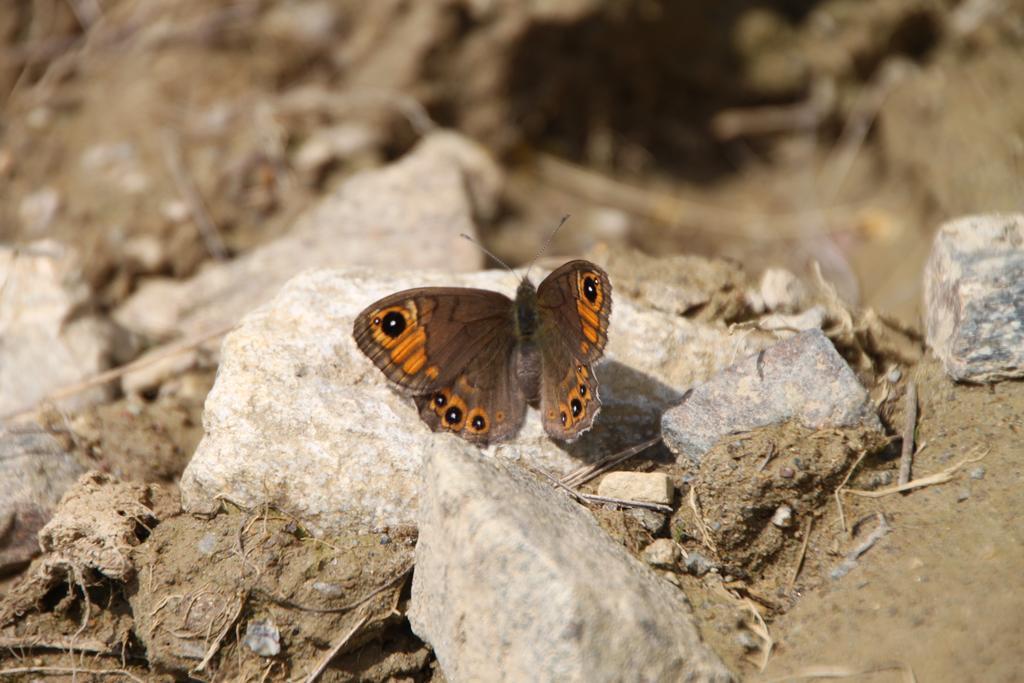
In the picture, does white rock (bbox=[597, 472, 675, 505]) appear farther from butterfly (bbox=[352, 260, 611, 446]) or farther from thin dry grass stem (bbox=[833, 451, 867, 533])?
thin dry grass stem (bbox=[833, 451, 867, 533])

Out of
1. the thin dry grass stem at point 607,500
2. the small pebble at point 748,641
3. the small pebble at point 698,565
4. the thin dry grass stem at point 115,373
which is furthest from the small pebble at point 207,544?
the small pebble at point 748,641

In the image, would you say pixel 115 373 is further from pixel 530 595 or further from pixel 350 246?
pixel 530 595

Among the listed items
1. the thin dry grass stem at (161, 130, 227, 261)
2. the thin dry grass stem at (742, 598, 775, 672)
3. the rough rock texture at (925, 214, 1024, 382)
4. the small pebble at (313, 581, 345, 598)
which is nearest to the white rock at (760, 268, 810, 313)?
the rough rock texture at (925, 214, 1024, 382)

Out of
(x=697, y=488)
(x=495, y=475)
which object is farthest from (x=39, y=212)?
(x=697, y=488)

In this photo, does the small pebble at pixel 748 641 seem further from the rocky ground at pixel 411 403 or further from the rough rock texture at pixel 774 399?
the rough rock texture at pixel 774 399

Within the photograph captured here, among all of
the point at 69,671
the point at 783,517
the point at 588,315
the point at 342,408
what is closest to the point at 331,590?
the point at 342,408

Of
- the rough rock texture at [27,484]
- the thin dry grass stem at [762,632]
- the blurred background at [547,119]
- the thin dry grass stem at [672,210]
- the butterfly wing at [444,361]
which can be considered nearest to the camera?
the thin dry grass stem at [762,632]
